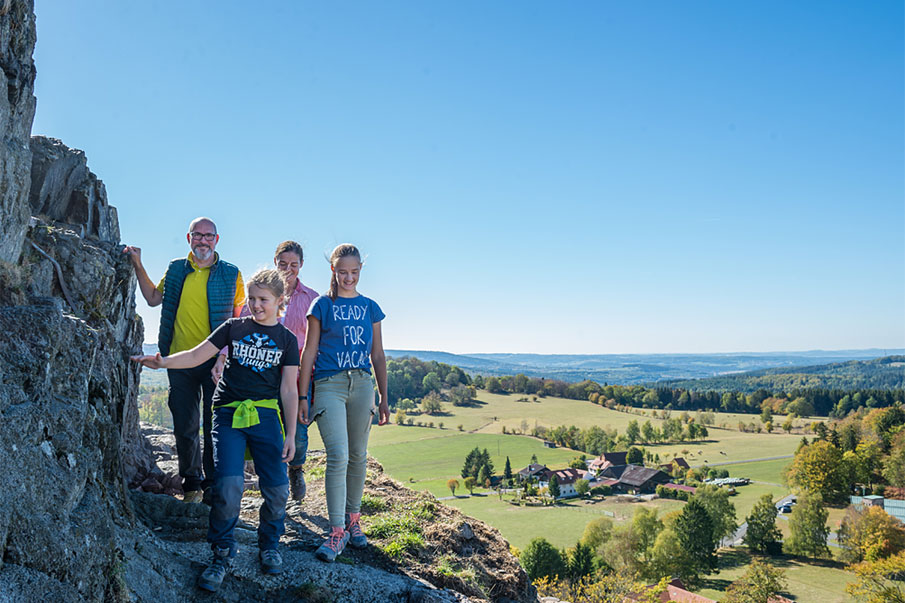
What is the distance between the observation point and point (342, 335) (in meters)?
5.80

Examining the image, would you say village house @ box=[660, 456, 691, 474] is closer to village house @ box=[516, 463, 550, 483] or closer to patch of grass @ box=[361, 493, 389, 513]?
village house @ box=[516, 463, 550, 483]

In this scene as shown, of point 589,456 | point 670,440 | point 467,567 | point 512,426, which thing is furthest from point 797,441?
point 467,567

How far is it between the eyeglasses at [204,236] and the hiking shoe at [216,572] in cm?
332

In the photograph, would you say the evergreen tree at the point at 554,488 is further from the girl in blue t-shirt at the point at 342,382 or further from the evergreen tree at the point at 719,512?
the girl in blue t-shirt at the point at 342,382

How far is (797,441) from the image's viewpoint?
112250 millimetres

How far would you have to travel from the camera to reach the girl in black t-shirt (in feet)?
16.0

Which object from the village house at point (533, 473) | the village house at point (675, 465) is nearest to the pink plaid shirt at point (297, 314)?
the village house at point (533, 473)

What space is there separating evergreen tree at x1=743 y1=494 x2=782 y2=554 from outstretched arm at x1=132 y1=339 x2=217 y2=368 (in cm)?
6952

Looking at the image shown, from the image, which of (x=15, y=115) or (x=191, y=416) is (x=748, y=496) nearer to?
(x=191, y=416)

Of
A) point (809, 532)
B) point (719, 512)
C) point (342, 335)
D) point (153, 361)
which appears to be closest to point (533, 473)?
point (719, 512)

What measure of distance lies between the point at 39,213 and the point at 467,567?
23.9 feet

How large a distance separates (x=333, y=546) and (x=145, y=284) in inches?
146

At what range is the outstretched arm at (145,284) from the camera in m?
6.55

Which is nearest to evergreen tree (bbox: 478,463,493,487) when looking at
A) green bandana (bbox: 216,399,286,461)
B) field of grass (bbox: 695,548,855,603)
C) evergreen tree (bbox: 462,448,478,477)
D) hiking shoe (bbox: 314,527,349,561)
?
evergreen tree (bbox: 462,448,478,477)
